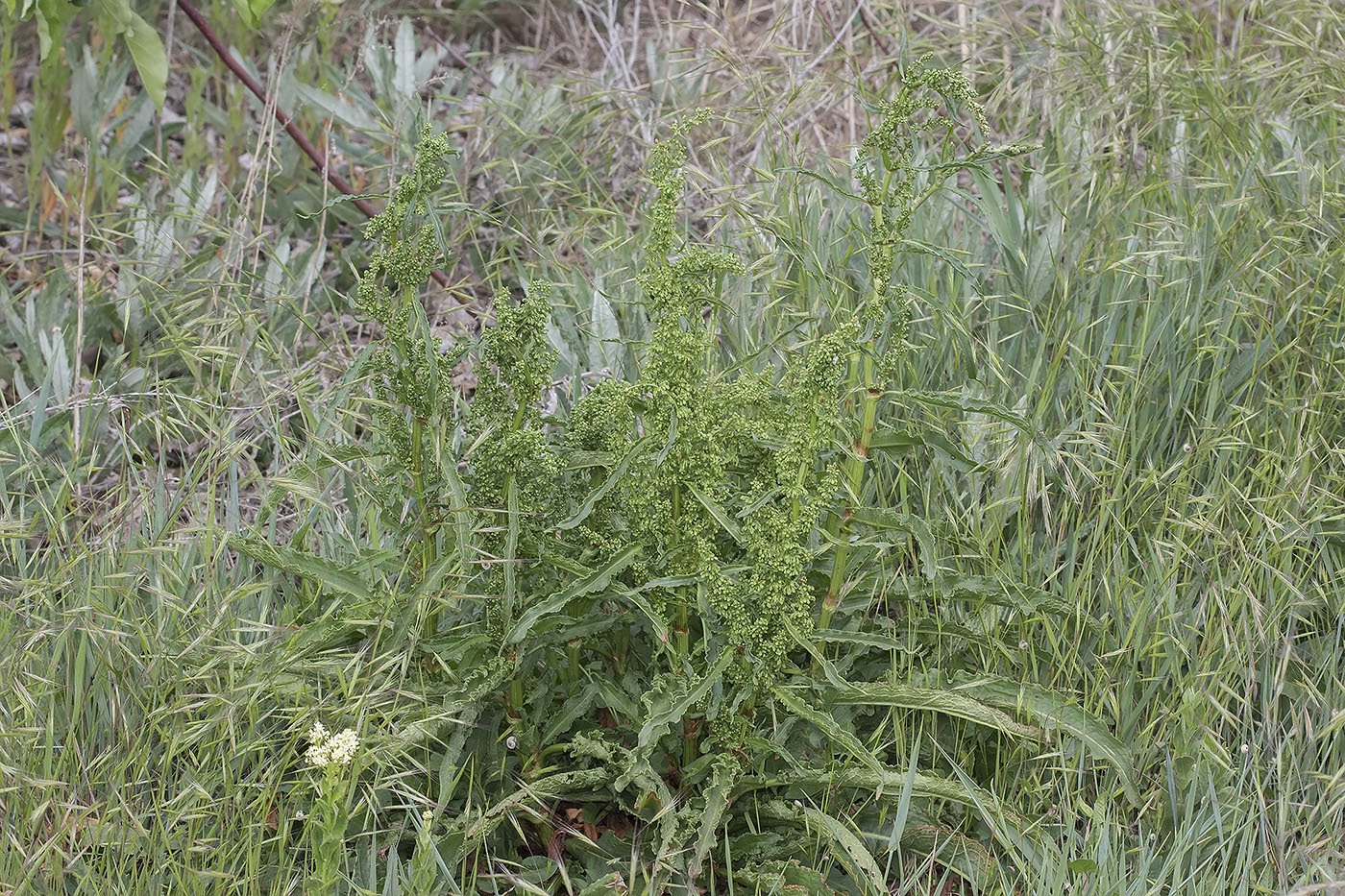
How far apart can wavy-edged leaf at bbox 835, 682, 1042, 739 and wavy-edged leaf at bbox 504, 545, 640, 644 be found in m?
0.43

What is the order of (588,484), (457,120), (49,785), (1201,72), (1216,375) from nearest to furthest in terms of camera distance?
(49,785) < (588,484) < (1216,375) < (1201,72) < (457,120)

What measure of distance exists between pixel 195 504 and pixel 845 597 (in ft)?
4.01

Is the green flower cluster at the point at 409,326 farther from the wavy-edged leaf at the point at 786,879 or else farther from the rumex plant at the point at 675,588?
the wavy-edged leaf at the point at 786,879

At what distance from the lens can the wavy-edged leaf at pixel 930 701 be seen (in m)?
1.96

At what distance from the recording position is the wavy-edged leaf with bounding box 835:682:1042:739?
1961 mm

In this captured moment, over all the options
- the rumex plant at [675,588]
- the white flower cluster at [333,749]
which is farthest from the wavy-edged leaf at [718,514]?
the white flower cluster at [333,749]

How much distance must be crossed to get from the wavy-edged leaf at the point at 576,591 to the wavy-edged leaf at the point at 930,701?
43 centimetres

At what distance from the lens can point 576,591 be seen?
71.3 inches

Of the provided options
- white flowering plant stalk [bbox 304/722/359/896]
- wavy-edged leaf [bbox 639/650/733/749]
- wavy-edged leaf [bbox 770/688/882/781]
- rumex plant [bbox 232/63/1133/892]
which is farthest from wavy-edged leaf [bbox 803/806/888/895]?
white flowering plant stalk [bbox 304/722/359/896]

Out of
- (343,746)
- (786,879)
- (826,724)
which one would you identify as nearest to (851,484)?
(826,724)

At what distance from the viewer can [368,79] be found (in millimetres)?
4430

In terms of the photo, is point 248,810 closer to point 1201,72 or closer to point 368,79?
point 1201,72

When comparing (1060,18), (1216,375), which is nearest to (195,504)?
(1216,375)

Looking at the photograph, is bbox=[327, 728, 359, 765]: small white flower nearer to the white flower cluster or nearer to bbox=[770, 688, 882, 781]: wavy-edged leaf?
the white flower cluster
